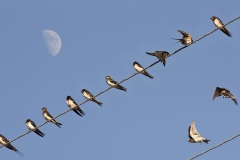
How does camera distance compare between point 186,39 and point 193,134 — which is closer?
point 193,134

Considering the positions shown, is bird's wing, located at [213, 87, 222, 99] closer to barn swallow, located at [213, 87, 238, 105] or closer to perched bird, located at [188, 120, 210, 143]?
barn swallow, located at [213, 87, 238, 105]

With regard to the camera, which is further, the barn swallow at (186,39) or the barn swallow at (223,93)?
the barn swallow at (186,39)

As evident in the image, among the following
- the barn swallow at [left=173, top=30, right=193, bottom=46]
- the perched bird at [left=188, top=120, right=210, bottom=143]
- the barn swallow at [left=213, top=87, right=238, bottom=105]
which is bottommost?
the perched bird at [left=188, top=120, right=210, bottom=143]

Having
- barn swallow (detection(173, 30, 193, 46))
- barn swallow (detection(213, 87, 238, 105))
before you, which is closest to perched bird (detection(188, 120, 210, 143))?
barn swallow (detection(213, 87, 238, 105))

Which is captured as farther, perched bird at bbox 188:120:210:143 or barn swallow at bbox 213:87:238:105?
barn swallow at bbox 213:87:238:105

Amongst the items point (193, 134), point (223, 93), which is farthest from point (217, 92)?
point (193, 134)

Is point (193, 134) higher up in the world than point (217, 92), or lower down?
lower down

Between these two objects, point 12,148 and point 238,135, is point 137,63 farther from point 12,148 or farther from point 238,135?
point 238,135

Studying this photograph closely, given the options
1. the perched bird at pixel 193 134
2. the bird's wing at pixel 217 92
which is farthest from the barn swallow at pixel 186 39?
the perched bird at pixel 193 134

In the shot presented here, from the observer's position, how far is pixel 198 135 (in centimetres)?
1408

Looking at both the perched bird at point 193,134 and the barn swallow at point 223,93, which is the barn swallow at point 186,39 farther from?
the perched bird at point 193,134

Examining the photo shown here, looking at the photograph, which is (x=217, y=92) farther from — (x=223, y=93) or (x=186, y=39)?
(x=186, y=39)

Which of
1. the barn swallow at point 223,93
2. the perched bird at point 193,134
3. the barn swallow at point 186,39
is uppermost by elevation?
the barn swallow at point 186,39

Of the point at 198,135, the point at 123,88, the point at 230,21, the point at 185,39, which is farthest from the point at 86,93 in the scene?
the point at 230,21
